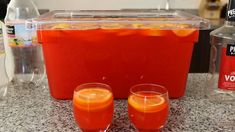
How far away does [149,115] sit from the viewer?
52cm

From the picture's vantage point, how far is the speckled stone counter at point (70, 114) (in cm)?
58

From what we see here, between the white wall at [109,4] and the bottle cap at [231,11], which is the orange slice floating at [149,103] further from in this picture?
the white wall at [109,4]

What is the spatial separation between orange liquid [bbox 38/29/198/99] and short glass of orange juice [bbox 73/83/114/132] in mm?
134

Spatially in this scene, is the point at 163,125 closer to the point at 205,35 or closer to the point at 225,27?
the point at 225,27

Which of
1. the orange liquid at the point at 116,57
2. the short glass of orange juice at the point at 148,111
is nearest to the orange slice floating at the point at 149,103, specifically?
the short glass of orange juice at the point at 148,111

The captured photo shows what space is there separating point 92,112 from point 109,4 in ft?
5.19

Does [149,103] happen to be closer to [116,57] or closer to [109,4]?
[116,57]

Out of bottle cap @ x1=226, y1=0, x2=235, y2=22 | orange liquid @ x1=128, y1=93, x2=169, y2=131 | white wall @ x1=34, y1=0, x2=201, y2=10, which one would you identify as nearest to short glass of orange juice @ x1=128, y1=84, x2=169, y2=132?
orange liquid @ x1=128, y1=93, x2=169, y2=131

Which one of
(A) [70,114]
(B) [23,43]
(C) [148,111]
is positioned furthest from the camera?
(B) [23,43]

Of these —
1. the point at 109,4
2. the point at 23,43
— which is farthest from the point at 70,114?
the point at 109,4

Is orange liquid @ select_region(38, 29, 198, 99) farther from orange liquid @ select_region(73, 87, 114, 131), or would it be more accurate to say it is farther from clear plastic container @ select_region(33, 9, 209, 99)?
orange liquid @ select_region(73, 87, 114, 131)

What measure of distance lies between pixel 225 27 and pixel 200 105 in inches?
8.3

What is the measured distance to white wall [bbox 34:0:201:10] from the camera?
198 centimetres

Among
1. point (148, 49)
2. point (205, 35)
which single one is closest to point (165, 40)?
point (148, 49)
